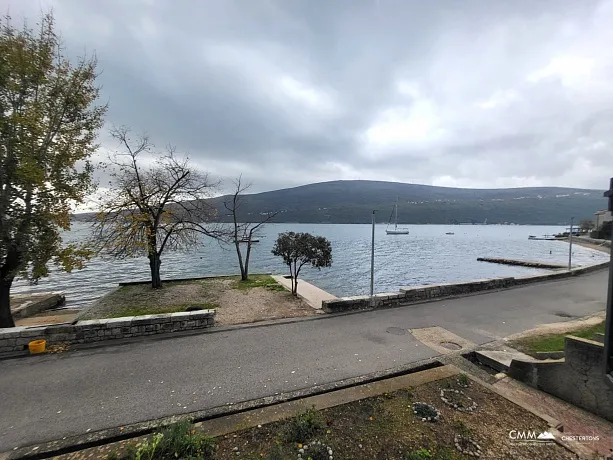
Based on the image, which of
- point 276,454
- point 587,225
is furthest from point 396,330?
point 587,225

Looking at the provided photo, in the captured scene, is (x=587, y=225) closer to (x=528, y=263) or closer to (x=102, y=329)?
(x=528, y=263)

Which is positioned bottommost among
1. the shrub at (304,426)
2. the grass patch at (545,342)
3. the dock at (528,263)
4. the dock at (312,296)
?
the dock at (528,263)

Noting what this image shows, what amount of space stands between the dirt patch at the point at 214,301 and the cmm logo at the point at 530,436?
5.98 m

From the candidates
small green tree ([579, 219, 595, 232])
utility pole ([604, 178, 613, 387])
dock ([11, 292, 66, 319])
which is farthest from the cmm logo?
small green tree ([579, 219, 595, 232])

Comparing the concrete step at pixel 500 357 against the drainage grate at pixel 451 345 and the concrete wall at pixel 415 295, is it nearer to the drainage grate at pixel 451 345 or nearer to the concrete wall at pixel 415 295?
the drainage grate at pixel 451 345

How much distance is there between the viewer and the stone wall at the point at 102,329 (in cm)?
615

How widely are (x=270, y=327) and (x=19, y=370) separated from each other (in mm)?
5309

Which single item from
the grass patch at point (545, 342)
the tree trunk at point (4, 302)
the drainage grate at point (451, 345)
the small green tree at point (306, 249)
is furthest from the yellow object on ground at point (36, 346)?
the grass patch at point (545, 342)

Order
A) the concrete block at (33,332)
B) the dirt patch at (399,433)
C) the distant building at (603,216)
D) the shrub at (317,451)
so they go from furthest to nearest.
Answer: the concrete block at (33,332) < the dirt patch at (399,433) < the shrub at (317,451) < the distant building at (603,216)

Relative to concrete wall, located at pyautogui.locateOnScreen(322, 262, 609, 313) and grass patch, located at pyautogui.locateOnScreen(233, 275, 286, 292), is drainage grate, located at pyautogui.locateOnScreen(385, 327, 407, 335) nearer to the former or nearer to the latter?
concrete wall, located at pyautogui.locateOnScreen(322, 262, 609, 313)

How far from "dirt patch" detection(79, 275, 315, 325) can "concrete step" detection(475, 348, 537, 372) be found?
484 centimetres

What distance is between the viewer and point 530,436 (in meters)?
3.57

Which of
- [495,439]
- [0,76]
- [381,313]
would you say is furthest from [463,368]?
[0,76]

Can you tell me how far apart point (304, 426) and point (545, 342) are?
22.9ft
